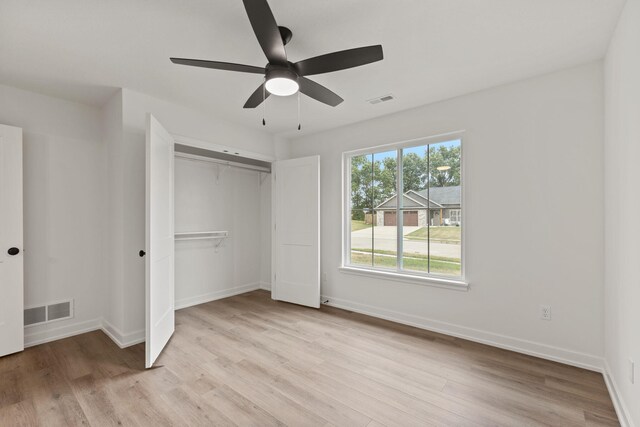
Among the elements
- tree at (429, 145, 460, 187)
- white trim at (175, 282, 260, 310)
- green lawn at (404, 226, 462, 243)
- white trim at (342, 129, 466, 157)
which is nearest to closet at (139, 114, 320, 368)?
white trim at (175, 282, 260, 310)

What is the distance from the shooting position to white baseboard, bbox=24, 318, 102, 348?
2.93 meters

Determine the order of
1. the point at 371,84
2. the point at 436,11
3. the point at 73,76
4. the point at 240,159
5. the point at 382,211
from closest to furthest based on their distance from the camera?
the point at 436,11, the point at 73,76, the point at 371,84, the point at 382,211, the point at 240,159

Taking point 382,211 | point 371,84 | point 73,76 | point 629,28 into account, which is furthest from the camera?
point 382,211

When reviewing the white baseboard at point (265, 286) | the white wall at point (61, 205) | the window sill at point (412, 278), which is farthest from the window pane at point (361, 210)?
the white wall at point (61, 205)

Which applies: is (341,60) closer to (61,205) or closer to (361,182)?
(361,182)

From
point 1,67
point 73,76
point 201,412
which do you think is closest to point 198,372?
point 201,412

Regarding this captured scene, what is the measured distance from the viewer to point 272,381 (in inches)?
90.5

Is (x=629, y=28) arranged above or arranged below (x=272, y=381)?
above

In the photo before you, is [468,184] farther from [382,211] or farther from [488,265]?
[382,211]

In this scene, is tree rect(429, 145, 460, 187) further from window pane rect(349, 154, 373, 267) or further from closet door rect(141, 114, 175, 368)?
closet door rect(141, 114, 175, 368)

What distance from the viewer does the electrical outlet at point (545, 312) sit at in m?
2.63

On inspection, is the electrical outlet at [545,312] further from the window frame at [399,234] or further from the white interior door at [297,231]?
the white interior door at [297,231]

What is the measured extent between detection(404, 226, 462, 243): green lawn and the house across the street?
6cm

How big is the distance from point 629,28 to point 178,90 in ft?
11.5
